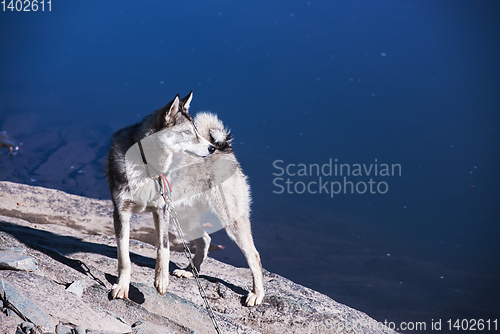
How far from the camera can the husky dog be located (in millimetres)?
→ 2176

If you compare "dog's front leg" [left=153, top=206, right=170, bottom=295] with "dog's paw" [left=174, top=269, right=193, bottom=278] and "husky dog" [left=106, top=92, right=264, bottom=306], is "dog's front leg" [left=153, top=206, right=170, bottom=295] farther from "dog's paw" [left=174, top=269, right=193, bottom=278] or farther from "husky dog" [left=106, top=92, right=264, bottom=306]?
"dog's paw" [left=174, top=269, right=193, bottom=278]

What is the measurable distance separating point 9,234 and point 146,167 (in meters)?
1.38

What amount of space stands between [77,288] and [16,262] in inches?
15.1

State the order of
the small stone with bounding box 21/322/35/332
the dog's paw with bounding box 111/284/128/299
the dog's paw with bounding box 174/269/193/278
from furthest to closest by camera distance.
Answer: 1. the dog's paw with bounding box 174/269/193/278
2. the dog's paw with bounding box 111/284/128/299
3. the small stone with bounding box 21/322/35/332

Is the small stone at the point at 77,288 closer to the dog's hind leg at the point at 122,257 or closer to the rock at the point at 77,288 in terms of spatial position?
the rock at the point at 77,288

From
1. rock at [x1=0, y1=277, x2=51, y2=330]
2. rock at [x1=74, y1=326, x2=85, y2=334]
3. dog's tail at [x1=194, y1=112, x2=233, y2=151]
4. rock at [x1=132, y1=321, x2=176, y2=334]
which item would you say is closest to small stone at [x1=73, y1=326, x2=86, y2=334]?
rock at [x1=74, y1=326, x2=85, y2=334]

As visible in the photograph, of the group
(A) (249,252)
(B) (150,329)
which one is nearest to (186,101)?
(A) (249,252)

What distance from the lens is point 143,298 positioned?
2158mm

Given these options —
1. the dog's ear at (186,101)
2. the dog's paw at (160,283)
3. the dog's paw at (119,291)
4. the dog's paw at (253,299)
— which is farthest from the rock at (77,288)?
the dog's ear at (186,101)

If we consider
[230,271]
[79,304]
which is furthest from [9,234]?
[230,271]

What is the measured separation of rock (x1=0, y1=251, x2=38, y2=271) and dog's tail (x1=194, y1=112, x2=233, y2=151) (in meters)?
1.55

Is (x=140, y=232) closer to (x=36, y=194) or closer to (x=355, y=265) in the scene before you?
(x=36, y=194)

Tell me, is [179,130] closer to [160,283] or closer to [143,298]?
[160,283]

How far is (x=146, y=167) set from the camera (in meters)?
2.23
